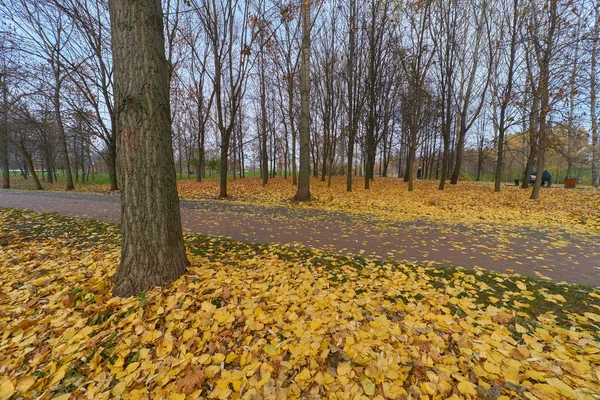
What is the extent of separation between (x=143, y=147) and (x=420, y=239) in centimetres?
521

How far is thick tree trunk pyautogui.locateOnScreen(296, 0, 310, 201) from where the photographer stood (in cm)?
894

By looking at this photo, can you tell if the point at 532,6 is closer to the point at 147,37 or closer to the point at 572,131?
the point at 572,131

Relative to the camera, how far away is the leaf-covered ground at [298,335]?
1.73 metres

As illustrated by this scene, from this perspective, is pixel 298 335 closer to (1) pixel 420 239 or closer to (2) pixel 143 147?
(2) pixel 143 147

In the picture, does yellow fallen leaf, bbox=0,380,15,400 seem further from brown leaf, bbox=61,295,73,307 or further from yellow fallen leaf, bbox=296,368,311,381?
yellow fallen leaf, bbox=296,368,311,381

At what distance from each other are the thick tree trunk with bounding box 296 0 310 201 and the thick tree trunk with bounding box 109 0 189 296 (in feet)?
22.9

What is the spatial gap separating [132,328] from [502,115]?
59.8 ft

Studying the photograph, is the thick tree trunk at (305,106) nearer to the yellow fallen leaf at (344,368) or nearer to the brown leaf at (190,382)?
the yellow fallen leaf at (344,368)

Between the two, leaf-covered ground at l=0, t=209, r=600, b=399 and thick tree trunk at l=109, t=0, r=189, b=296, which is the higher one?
thick tree trunk at l=109, t=0, r=189, b=296

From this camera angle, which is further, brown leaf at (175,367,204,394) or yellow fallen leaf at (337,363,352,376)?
yellow fallen leaf at (337,363,352,376)

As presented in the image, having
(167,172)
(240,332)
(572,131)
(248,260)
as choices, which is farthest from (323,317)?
(572,131)

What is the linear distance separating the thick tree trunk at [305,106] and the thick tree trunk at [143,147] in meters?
6.99

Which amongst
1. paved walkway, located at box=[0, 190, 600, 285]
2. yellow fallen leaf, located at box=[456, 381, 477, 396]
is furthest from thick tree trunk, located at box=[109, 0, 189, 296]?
yellow fallen leaf, located at box=[456, 381, 477, 396]

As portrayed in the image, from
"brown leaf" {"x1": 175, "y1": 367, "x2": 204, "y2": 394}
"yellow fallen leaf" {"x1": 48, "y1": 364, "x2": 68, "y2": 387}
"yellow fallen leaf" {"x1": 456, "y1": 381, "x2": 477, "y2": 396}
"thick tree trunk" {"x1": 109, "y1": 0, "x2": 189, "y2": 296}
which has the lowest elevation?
"yellow fallen leaf" {"x1": 48, "y1": 364, "x2": 68, "y2": 387}
